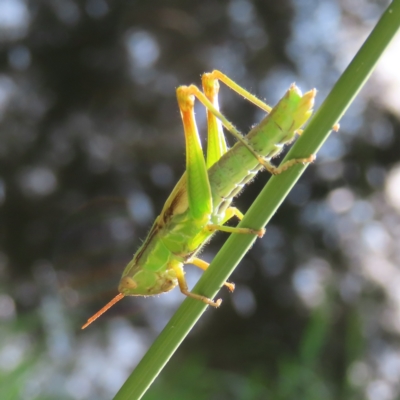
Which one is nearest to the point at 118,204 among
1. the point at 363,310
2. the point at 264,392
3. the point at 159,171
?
the point at 159,171

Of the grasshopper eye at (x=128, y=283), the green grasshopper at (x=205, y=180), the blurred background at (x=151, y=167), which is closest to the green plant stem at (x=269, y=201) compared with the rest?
the green grasshopper at (x=205, y=180)

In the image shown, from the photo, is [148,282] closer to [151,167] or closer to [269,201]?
[269,201]

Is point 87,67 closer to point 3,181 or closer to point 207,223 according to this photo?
point 3,181

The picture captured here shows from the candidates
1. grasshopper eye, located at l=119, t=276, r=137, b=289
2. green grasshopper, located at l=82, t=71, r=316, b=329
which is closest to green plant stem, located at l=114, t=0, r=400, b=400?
green grasshopper, located at l=82, t=71, r=316, b=329

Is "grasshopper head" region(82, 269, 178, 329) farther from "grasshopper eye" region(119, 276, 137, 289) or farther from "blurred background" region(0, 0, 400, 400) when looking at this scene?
"blurred background" region(0, 0, 400, 400)

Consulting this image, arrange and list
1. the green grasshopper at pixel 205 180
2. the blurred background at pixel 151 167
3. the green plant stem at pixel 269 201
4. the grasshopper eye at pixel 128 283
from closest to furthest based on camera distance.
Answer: the green plant stem at pixel 269 201 < the green grasshopper at pixel 205 180 < the grasshopper eye at pixel 128 283 < the blurred background at pixel 151 167

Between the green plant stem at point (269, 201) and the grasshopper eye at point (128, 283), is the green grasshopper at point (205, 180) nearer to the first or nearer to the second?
the grasshopper eye at point (128, 283)
